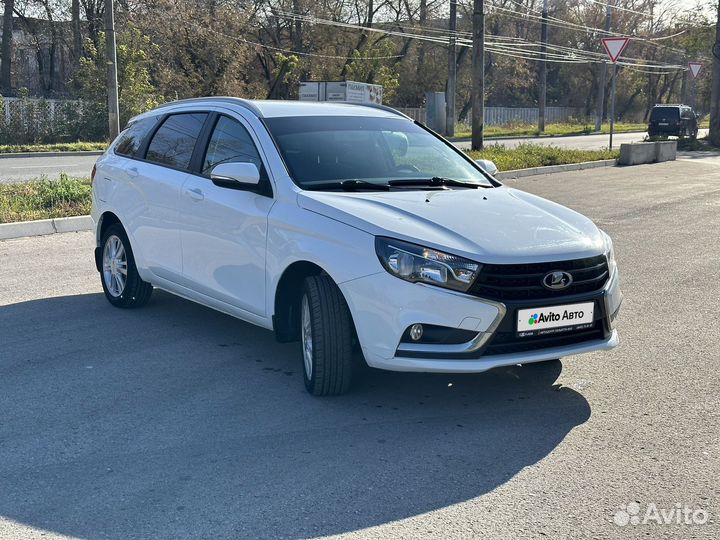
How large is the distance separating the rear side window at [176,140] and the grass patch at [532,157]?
13.0 m

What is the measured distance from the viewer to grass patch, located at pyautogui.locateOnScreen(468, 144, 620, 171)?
781 inches

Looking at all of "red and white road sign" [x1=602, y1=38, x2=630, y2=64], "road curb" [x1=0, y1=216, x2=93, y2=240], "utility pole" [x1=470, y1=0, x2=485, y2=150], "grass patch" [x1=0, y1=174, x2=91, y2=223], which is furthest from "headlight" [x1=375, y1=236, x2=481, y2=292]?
"red and white road sign" [x1=602, y1=38, x2=630, y2=64]

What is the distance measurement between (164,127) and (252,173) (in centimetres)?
191

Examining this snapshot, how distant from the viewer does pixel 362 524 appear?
3527 millimetres

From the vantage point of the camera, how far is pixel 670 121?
41219mm

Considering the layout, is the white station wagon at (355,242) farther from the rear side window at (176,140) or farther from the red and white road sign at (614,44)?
the red and white road sign at (614,44)

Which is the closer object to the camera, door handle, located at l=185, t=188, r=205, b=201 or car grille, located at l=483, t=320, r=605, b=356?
car grille, located at l=483, t=320, r=605, b=356

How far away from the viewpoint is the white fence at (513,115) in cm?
5662

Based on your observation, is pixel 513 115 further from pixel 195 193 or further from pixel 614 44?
pixel 195 193

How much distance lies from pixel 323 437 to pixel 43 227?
7.72m

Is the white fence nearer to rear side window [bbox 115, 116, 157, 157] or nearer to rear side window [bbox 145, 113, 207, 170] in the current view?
rear side window [bbox 115, 116, 157, 157]

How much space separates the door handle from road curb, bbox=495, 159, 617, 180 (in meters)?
12.2

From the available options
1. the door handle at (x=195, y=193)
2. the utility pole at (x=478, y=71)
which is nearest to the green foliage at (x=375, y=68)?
the utility pole at (x=478, y=71)

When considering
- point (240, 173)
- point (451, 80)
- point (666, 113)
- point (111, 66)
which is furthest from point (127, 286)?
point (666, 113)
